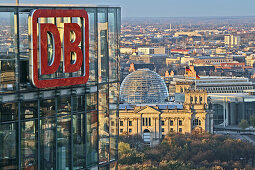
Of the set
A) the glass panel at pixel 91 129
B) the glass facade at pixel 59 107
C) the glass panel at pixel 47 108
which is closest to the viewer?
the glass facade at pixel 59 107

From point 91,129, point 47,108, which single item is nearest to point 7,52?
point 47,108

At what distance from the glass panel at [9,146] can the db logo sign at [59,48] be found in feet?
4.14

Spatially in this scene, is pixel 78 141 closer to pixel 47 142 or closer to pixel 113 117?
pixel 47 142

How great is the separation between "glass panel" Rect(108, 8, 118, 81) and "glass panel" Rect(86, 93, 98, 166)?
128 cm

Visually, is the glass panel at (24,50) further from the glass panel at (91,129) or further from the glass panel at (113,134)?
the glass panel at (113,134)

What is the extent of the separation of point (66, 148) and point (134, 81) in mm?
79017

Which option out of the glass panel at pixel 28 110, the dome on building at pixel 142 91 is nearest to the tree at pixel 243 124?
the dome on building at pixel 142 91

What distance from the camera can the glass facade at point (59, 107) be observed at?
23.3 meters

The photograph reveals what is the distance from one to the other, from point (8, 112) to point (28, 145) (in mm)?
1172

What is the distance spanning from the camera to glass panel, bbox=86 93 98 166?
2603 centimetres

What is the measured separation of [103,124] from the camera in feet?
88.3

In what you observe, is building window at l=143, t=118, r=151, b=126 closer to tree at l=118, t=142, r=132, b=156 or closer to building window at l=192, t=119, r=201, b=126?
building window at l=192, t=119, r=201, b=126

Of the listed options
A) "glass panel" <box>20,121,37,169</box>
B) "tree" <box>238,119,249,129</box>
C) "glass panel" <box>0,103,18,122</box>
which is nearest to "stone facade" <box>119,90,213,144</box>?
"tree" <box>238,119,249,129</box>

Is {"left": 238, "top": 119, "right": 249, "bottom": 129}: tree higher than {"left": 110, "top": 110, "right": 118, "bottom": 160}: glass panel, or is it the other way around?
Result: {"left": 110, "top": 110, "right": 118, "bottom": 160}: glass panel
